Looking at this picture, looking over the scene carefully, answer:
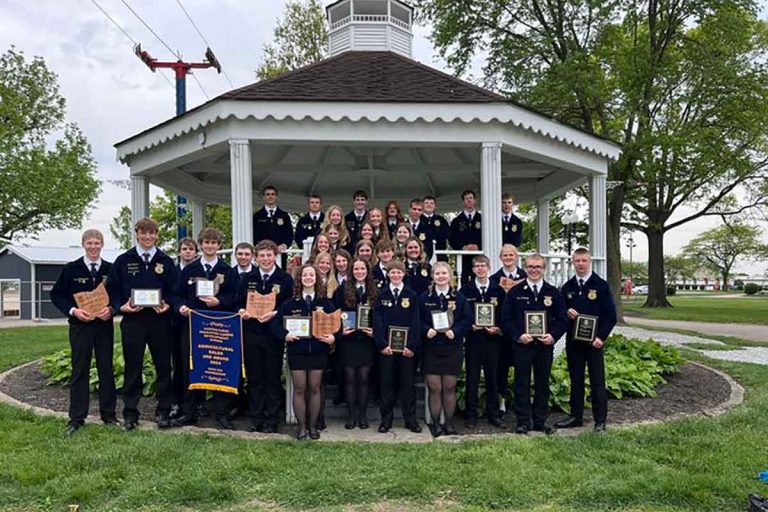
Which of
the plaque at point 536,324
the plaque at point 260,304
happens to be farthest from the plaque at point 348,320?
the plaque at point 536,324

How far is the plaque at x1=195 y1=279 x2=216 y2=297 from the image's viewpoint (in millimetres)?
5812

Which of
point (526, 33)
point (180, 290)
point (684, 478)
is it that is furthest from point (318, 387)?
point (526, 33)

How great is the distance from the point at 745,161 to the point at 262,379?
851 inches

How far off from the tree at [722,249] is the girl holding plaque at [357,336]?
73.5 meters

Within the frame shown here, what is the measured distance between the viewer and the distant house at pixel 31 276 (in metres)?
27.5

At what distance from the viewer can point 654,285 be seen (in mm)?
33031

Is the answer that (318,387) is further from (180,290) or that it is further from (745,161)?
(745,161)

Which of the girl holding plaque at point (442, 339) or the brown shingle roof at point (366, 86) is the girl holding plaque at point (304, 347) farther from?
the brown shingle roof at point (366, 86)

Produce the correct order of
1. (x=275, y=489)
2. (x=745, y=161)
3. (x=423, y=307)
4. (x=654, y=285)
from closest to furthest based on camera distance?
(x=275, y=489) → (x=423, y=307) → (x=745, y=161) → (x=654, y=285)

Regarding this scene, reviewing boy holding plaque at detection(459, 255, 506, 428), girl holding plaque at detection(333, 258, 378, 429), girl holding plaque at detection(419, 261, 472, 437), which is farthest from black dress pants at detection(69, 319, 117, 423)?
boy holding plaque at detection(459, 255, 506, 428)

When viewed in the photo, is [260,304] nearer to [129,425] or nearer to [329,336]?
[329,336]

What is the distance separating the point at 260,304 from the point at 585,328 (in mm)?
3196

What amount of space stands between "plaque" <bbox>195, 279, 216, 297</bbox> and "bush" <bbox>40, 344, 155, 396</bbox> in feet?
5.83

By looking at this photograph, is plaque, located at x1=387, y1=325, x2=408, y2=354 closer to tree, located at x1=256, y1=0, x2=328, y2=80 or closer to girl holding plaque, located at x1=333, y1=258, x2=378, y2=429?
girl holding plaque, located at x1=333, y1=258, x2=378, y2=429
